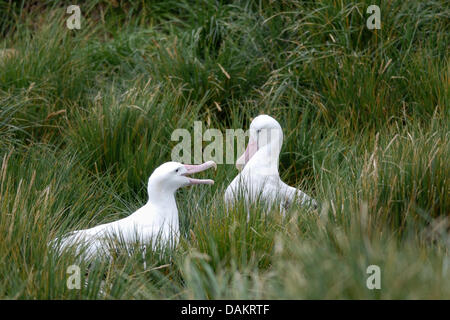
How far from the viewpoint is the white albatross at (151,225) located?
3951mm

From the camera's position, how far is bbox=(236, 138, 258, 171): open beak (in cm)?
520

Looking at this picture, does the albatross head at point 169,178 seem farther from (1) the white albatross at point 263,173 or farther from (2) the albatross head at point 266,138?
(2) the albatross head at point 266,138

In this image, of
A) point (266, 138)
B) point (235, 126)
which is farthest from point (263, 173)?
point (235, 126)

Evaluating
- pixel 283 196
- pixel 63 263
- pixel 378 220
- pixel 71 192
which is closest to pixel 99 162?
pixel 71 192

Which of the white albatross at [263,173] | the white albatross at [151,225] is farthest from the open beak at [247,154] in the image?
the white albatross at [151,225]

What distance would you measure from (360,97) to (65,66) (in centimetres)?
258

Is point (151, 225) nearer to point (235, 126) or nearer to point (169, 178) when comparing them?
point (169, 178)

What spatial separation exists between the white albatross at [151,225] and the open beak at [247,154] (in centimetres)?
44

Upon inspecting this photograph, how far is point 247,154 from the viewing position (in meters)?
5.24


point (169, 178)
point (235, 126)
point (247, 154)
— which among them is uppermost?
point (235, 126)

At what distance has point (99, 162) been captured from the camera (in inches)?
211

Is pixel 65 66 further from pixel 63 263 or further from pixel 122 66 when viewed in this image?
pixel 63 263

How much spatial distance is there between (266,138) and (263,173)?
309 millimetres

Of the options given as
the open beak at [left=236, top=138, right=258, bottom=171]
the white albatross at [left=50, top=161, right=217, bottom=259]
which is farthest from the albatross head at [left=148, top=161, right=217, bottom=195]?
the open beak at [left=236, top=138, right=258, bottom=171]
